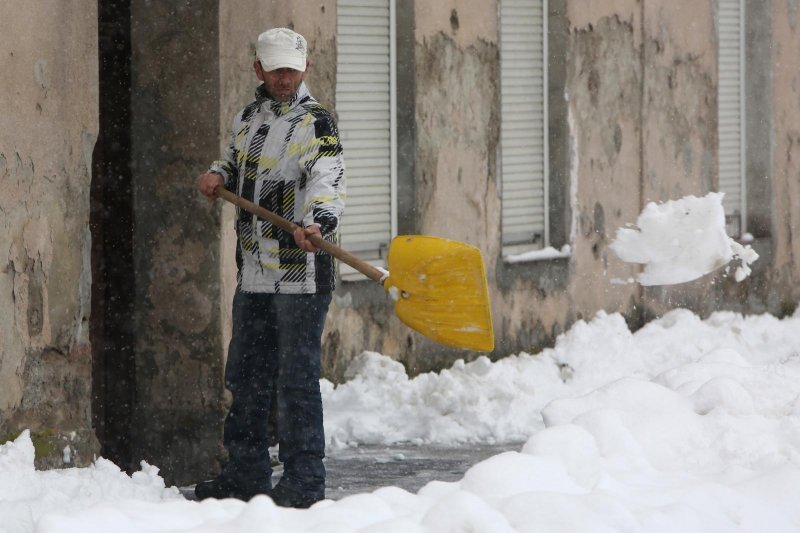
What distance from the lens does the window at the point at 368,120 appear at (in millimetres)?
9875

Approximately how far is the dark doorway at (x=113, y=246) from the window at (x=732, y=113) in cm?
723

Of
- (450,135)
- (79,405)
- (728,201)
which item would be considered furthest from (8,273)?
(728,201)

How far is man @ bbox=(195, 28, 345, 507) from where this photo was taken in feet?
21.4

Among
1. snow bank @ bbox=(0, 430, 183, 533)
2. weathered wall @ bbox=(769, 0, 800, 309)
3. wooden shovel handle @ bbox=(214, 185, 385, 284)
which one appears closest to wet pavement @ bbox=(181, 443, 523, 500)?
snow bank @ bbox=(0, 430, 183, 533)

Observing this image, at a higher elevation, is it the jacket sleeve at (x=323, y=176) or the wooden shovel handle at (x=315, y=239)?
the jacket sleeve at (x=323, y=176)

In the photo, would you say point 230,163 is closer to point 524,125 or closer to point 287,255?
point 287,255

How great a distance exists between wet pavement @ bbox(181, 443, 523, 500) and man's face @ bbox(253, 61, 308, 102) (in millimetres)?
1761

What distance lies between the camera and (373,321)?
32.1 ft

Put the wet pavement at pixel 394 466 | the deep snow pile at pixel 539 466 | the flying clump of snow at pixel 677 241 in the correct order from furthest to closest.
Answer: the flying clump of snow at pixel 677 241
the wet pavement at pixel 394 466
the deep snow pile at pixel 539 466

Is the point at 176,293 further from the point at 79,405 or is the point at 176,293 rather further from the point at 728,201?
the point at 728,201

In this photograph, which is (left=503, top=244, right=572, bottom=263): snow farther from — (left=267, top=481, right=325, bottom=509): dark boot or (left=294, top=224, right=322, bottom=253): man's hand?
(left=294, top=224, right=322, bottom=253): man's hand

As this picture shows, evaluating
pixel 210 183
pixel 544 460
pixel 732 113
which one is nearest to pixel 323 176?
pixel 210 183

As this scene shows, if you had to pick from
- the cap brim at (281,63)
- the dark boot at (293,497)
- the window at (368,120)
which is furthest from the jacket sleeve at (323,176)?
the window at (368,120)

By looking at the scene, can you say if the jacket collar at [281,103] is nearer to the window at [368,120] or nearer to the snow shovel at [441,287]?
the snow shovel at [441,287]
